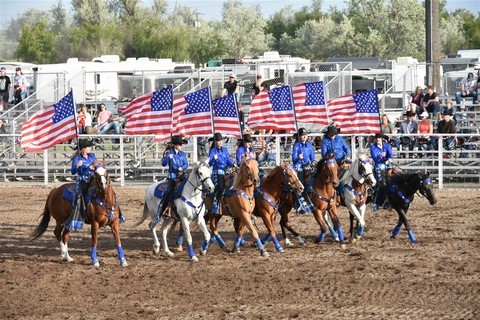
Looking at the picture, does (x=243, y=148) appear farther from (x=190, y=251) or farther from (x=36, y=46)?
(x=36, y=46)

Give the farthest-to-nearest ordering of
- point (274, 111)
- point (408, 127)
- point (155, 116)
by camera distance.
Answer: point (408, 127), point (274, 111), point (155, 116)

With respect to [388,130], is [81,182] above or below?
below

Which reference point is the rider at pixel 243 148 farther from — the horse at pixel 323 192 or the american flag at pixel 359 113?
the american flag at pixel 359 113

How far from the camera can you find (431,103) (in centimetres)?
2831

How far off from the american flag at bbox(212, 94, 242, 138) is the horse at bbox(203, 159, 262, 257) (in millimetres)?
3307

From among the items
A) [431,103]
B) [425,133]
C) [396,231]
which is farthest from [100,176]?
[431,103]

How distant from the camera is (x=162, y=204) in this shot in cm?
1614

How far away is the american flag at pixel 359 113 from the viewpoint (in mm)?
21344

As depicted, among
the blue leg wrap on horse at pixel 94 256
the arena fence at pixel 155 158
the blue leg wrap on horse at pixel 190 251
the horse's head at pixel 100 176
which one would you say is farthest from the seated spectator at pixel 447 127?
the horse's head at pixel 100 176

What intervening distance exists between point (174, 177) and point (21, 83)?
19.5 m

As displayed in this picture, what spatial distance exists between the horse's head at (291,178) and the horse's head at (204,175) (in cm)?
136

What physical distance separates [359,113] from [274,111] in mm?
2348

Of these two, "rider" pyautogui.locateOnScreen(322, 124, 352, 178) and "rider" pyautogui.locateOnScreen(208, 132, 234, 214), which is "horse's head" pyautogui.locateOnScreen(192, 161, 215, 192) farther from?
"rider" pyautogui.locateOnScreen(322, 124, 352, 178)

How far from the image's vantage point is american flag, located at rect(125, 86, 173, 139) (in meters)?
19.1
